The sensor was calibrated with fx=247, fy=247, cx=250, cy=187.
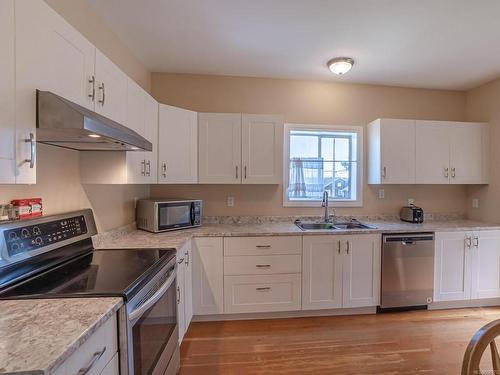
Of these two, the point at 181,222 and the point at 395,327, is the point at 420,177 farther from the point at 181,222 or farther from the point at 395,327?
the point at 181,222

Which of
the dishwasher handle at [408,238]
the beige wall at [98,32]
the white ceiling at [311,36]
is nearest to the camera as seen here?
the beige wall at [98,32]

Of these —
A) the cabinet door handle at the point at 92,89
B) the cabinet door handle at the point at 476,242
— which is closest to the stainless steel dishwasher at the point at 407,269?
the cabinet door handle at the point at 476,242

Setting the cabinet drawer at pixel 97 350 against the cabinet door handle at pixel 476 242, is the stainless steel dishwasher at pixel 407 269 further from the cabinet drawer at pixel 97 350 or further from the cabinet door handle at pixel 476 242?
the cabinet drawer at pixel 97 350

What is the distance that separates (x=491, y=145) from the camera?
3014mm

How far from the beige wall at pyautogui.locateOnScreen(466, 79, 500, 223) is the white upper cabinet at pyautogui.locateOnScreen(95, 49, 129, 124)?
4.01 metres

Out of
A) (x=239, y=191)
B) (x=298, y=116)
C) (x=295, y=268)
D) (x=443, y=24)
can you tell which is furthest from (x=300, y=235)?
(x=443, y=24)

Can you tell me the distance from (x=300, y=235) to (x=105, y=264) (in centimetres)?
170

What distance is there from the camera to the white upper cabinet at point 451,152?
9.65 ft

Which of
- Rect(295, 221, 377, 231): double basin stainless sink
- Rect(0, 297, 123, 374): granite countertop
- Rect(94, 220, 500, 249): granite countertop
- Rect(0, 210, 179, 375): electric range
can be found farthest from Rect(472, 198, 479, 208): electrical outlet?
Rect(0, 297, 123, 374): granite countertop

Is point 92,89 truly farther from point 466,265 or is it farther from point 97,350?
point 466,265

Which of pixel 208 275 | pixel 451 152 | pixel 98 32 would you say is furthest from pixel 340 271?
pixel 98 32

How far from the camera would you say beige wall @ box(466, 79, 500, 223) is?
2.94 m

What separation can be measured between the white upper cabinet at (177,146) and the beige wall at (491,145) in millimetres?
3527

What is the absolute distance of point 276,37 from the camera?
217 cm
